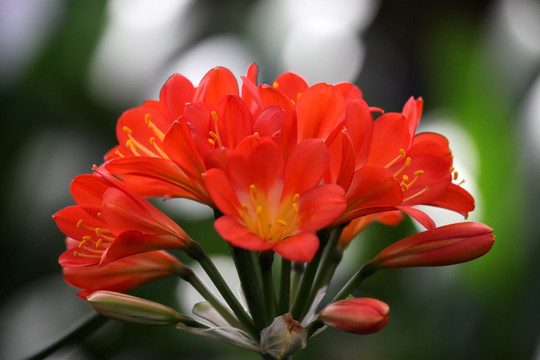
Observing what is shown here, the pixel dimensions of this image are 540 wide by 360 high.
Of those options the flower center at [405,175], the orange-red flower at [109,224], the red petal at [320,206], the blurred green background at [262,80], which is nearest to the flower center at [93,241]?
the orange-red flower at [109,224]

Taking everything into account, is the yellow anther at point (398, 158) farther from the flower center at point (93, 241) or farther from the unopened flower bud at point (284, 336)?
the flower center at point (93, 241)

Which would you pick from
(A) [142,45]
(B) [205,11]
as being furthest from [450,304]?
(B) [205,11]

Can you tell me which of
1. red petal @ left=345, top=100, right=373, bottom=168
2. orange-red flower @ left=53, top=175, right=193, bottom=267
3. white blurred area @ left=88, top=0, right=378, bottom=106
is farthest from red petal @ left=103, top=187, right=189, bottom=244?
white blurred area @ left=88, top=0, right=378, bottom=106

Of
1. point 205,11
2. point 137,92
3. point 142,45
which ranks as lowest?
point 137,92

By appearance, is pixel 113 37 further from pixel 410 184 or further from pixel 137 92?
pixel 410 184

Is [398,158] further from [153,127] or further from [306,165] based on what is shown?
[153,127]

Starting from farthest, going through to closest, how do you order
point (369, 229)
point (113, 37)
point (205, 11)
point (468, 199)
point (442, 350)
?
point (205, 11) < point (113, 37) < point (369, 229) < point (442, 350) < point (468, 199)
